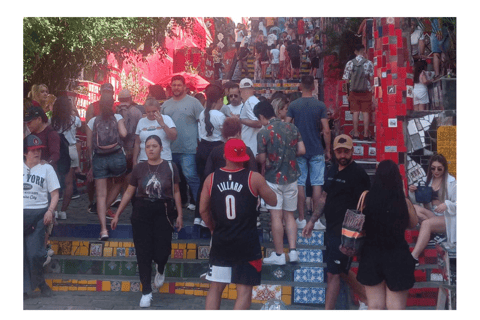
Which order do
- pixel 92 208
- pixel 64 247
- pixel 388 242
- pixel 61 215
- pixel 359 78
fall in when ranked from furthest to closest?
pixel 359 78 < pixel 92 208 < pixel 61 215 < pixel 64 247 < pixel 388 242

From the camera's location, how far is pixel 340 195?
5480 millimetres

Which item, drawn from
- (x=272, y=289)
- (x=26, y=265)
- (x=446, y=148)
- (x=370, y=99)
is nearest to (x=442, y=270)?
(x=446, y=148)

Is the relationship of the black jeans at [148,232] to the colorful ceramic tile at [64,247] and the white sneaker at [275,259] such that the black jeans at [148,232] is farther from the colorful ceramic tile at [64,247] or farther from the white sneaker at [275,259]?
the colorful ceramic tile at [64,247]

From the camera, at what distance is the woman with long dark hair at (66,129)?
7453 millimetres

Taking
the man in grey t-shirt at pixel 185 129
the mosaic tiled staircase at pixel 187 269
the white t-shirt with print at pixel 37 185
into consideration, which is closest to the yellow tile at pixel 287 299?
the mosaic tiled staircase at pixel 187 269

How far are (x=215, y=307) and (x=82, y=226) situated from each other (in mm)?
2674

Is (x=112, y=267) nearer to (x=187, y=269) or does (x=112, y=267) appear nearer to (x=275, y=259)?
(x=187, y=269)

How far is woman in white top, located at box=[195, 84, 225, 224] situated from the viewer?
6906mm

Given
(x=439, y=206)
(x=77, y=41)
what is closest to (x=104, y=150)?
(x=77, y=41)

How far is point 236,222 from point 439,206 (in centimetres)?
268

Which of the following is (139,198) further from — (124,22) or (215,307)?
(124,22)

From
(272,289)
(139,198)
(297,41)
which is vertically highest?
(297,41)

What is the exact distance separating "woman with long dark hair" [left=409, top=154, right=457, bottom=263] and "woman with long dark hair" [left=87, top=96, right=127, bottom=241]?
366cm

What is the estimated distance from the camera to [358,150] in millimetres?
9008
